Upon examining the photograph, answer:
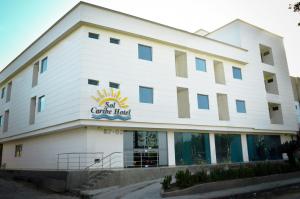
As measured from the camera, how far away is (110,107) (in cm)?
1892

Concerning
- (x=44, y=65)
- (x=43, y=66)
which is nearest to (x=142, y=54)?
(x=44, y=65)

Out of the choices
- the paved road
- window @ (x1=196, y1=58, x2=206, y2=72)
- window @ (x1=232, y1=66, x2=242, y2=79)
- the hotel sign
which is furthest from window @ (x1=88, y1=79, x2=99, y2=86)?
window @ (x1=232, y1=66, x2=242, y2=79)

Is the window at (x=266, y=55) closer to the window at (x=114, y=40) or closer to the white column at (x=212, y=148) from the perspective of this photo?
the white column at (x=212, y=148)

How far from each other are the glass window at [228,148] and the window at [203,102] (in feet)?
10.8

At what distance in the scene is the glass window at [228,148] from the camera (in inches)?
994

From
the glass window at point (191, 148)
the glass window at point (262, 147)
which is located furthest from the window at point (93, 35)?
the glass window at point (262, 147)

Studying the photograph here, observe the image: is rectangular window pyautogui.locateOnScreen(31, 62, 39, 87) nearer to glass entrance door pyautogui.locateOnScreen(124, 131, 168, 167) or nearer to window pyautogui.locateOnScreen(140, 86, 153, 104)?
window pyautogui.locateOnScreen(140, 86, 153, 104)

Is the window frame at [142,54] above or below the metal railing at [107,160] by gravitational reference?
above

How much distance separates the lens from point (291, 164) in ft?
66.5

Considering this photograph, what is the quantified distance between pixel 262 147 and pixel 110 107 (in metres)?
18.9

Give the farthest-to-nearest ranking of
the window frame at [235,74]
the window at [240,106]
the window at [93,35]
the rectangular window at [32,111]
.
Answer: the window frame at [235,74], the window at [240,106], the rectangular window at [32,111], the window at [93,35]

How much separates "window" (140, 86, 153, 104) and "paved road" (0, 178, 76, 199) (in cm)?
919

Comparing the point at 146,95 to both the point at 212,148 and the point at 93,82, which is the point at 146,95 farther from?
the point at 212,148

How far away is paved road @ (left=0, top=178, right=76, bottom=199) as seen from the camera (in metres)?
14.3
